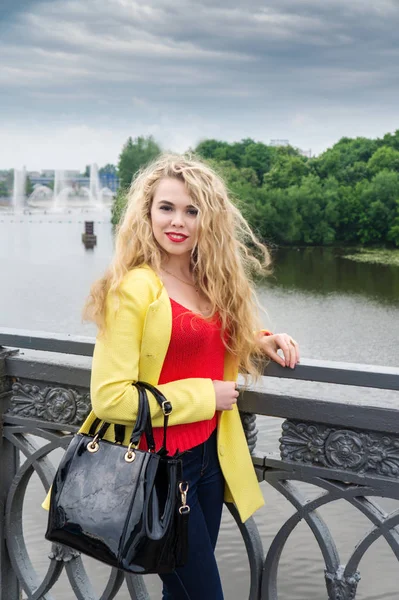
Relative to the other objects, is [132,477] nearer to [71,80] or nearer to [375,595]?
[375,595]

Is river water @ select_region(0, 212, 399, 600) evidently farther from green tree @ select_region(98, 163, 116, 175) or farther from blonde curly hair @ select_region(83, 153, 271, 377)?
green tree @ select_region(98, 163, 116, 175)

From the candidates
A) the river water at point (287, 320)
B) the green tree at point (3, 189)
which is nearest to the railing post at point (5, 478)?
the river water at point (287, 320)

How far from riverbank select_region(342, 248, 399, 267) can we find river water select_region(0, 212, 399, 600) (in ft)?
4.32

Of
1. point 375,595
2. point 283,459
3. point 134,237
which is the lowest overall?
point 375,595

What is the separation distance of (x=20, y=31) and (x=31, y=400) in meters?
114

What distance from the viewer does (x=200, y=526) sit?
2.15m

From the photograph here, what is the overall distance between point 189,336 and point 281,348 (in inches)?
11.0

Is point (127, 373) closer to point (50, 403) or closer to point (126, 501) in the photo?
point (126, 501)

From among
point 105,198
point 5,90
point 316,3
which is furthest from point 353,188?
point 5,90

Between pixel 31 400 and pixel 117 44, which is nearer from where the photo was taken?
pixel 31 400

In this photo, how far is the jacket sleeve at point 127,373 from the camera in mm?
1947

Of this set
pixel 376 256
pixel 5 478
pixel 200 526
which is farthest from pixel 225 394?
pixel 376 256

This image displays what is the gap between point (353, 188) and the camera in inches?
2608

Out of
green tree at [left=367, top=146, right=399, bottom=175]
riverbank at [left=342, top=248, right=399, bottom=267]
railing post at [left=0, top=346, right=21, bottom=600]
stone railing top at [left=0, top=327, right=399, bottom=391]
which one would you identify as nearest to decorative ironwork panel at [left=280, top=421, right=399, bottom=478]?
stone railing top at [left=0, top=327, right=399, bottom=391]
